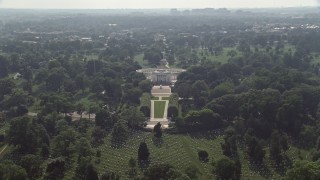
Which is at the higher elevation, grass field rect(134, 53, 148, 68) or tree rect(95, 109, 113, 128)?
tree rect(95, 109, 113, 128)

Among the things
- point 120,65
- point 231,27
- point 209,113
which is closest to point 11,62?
point 120,65

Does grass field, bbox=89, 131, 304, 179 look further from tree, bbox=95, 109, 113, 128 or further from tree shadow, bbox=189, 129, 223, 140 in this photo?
tree, bbox=95, 109, 113, 128

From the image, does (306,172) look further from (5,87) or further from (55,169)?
(5,87)

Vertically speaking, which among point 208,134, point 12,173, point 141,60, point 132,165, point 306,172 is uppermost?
point 306,172

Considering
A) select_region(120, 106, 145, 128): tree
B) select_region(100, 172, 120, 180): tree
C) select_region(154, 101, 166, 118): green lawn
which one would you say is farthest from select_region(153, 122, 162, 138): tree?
select_region(100, 172, 120, 180): tree

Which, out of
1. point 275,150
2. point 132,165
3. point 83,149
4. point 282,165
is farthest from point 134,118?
point 282,165

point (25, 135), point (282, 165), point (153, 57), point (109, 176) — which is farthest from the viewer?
point (153, 57)

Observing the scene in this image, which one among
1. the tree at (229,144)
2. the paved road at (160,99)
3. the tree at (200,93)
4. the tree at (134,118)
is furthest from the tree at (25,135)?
the tree at (200,93)

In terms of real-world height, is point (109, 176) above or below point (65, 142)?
below

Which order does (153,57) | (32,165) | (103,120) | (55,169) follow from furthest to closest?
(153,57)
(103,120)
(55,169)
(32,165)
